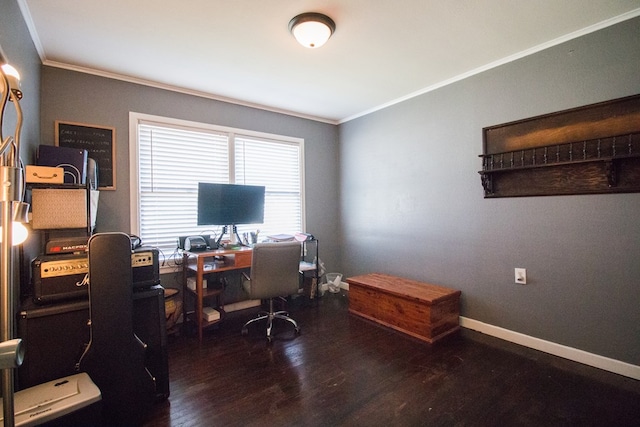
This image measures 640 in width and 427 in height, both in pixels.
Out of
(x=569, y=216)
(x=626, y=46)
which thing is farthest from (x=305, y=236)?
(x=626, y=46)

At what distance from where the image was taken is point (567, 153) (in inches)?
92.0

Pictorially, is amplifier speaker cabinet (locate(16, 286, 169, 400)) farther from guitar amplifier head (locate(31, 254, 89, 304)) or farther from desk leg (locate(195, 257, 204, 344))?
desk leg (locate(195, 257, 204, 344))

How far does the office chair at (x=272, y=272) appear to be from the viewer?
2693mm

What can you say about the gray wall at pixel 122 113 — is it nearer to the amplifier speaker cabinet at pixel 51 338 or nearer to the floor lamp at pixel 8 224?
the amplifier speaker cabinet at pixel 51 338

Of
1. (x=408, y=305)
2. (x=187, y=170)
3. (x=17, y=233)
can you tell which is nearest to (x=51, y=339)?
(x=17, y=233)

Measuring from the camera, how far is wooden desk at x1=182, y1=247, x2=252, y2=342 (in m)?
2.73

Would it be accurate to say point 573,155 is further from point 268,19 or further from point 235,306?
point 235,306

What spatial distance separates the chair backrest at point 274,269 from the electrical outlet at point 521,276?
1.97m

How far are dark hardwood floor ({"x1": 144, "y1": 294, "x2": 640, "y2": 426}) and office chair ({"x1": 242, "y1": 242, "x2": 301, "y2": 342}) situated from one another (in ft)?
→ 1.37

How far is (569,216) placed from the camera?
2338mm

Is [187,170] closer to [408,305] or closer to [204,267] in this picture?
[204,267]

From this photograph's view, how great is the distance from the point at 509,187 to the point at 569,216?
495 mm

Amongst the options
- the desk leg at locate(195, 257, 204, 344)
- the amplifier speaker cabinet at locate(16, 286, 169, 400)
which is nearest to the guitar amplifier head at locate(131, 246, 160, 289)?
the amplifier speaker cabinet at locate(16, 286, 169, 400)

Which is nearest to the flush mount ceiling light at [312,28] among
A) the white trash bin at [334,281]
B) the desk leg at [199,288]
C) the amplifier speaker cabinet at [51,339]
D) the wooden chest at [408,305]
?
the desk leg at [199,288]
